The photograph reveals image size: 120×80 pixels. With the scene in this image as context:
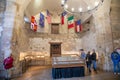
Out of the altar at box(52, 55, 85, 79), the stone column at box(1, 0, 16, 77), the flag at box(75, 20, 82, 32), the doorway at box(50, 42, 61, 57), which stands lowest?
the altar at box(52, 55, 85, 79)

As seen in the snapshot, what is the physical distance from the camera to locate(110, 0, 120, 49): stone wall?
23.2 ft

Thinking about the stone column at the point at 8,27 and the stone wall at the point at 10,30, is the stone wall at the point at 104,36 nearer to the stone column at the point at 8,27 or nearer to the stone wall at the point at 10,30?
the stone wall at the point at 10,30

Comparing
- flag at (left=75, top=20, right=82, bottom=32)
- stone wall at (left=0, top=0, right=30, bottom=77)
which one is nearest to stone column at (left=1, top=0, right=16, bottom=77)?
stone wall at (left=0, top=0, right=30, bottom=77)

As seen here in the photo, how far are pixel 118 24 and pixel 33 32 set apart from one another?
26.5 feet

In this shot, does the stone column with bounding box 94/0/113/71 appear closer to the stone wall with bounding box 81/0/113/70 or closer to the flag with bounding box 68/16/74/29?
the stone wall with bounding box 81/0/113/70

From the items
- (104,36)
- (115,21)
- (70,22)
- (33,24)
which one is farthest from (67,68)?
(70,22)

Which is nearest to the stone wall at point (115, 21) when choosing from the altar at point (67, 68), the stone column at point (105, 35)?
the stone column at point (105, 35)

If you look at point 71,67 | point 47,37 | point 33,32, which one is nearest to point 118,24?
point 71,67

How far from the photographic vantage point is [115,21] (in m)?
7.19

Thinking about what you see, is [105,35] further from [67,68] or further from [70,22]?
[70,22]

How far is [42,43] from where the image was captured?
12.4 m

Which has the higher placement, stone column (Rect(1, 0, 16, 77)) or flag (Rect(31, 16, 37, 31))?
flag (Rect(31, 16, 37, 31))

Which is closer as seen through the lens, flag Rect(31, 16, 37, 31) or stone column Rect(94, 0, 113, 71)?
stone column Rect(94, 0, 113, 71)

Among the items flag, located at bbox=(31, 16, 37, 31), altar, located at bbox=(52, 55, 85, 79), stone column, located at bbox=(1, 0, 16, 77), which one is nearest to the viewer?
altar, located at bbox=(52, 55, 85, 79)
